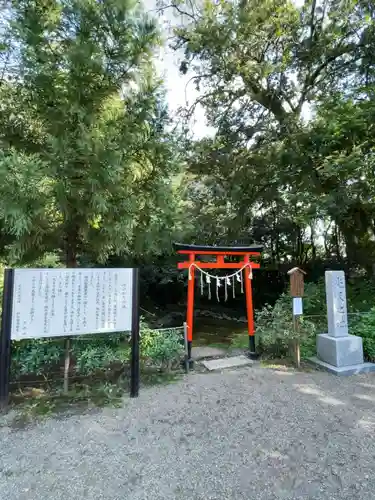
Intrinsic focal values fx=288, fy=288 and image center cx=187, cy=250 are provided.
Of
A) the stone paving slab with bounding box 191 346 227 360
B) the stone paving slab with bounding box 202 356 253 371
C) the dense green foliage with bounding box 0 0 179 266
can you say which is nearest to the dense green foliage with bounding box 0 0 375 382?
the dense green foliage with bounding box 0 0 179 266

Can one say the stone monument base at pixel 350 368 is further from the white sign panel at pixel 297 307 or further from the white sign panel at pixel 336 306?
the white sign panel at pixel 297 307

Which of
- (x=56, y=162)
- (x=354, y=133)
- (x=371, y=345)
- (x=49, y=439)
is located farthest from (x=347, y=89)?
(x=49, y=439)

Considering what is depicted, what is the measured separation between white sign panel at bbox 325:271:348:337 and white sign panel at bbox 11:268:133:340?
3156 millimetres

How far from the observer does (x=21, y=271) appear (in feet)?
10.3

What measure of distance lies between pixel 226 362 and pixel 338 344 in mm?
1776

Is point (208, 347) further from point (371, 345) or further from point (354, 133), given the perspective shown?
point (354, 133)

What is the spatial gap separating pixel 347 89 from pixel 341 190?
3435 mm

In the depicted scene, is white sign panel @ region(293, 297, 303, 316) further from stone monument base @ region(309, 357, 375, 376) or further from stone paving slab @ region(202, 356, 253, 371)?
stone paving slab @ region(202, 356, 253, 371)

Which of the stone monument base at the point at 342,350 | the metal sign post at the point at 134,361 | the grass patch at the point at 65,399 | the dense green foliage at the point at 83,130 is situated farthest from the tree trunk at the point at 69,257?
the stone monument base at the point at 342,350

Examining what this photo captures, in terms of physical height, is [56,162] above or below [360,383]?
above

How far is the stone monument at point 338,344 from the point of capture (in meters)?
4.32

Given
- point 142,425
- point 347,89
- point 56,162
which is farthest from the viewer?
point 347,89

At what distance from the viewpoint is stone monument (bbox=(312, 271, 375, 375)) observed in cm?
432

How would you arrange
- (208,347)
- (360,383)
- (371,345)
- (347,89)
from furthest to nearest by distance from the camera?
(347,89) < (208,347) < (371,345) < (360,383)
